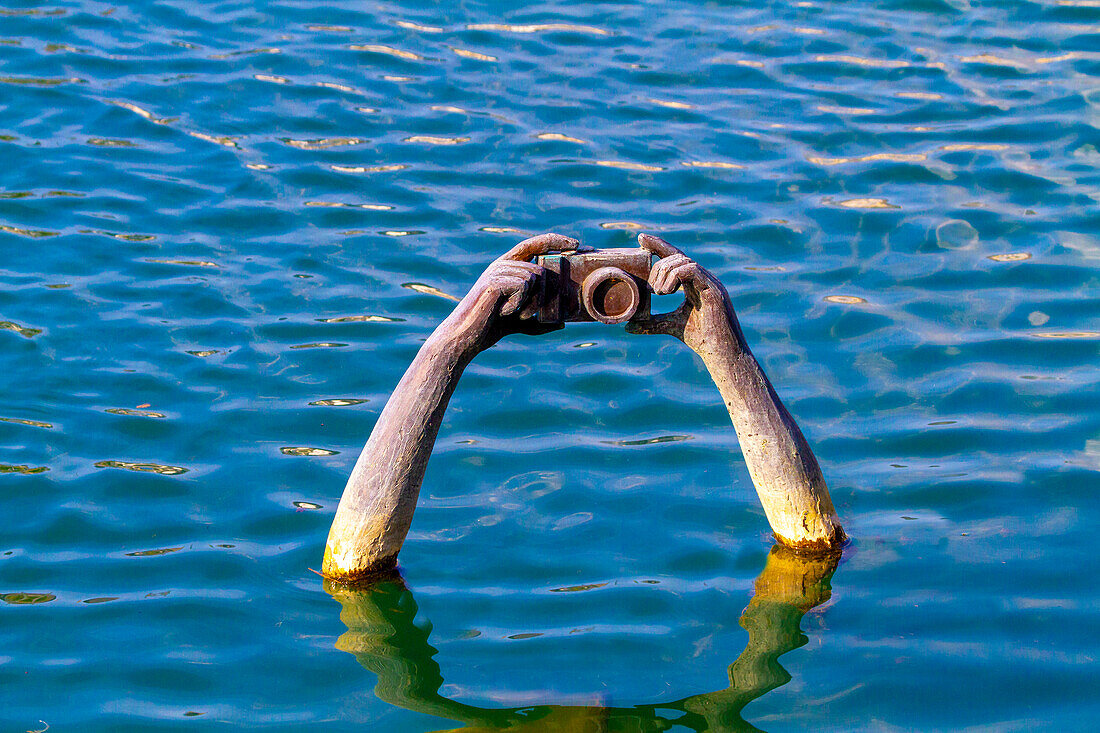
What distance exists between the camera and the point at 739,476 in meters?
4.68

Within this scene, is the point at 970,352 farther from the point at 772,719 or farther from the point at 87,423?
the point at 87,423

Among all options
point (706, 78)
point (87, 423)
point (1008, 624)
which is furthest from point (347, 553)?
point (706, 78)

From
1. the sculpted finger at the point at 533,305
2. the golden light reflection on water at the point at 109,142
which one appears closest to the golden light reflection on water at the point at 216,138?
the golden light reflection on water at the point at 109,142

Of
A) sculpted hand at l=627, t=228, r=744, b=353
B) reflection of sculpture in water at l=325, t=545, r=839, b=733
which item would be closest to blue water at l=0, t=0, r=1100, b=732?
reflection of sculpture in water at l=325, t=545, r=839, b=733

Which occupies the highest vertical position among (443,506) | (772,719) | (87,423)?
(87,423)

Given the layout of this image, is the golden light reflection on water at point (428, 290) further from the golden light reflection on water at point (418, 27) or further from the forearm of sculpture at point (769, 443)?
the golden light reflection on water at point (418, 27)

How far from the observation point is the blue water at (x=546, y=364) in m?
3.64

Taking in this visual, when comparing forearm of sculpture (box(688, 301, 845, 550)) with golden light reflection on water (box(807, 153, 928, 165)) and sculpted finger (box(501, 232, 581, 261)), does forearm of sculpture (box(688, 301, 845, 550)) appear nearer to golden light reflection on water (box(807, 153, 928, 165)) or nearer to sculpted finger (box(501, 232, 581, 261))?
sculpted finger (box(501, 232, 581, 261))

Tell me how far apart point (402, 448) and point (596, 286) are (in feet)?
2.78

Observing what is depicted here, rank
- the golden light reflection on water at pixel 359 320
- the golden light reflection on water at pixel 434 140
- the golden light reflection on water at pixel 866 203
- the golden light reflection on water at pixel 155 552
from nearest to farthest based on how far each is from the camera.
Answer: the golden light reflection on water at pixel 155 552, the golden light reflection on water at pixel 359 320, the golden light reflection on water at pixel 866 203, the golden light reflection on water at pixel 434 140

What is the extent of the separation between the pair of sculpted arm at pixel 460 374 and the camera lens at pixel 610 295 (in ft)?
0.31

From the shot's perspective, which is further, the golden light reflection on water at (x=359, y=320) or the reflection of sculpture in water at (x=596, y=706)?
the golden light reflection on water at (x=359, y=320)

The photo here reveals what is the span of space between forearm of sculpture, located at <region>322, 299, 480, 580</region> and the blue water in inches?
12.3

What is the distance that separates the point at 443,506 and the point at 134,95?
5.08 m
